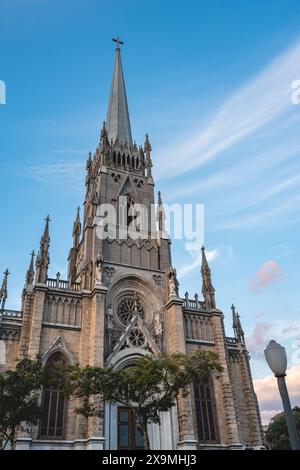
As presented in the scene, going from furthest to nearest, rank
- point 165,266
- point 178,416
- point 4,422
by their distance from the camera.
Answer: point 165,266 → point 178,416 → point 4,422

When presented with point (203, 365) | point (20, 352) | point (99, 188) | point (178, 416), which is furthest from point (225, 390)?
point (99, 188)

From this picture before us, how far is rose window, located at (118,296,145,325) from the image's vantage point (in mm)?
31594

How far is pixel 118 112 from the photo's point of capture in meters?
48.4

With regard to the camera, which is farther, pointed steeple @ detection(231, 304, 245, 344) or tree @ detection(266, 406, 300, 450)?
tree @ detection(266, 406, 300, 450)

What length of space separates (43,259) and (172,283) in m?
10.3

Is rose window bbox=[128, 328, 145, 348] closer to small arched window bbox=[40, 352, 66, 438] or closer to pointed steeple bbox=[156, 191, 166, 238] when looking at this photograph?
small arched window bbox=[40, 352, 66, 438]

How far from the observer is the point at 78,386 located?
800 inches

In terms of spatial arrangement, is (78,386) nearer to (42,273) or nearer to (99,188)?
(42,273)

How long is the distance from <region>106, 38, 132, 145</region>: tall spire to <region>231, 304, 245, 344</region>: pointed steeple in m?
21.3

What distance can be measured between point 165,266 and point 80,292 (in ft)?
26.8

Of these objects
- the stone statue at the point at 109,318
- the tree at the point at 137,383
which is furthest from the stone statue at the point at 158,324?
the tree at the point at 137,383

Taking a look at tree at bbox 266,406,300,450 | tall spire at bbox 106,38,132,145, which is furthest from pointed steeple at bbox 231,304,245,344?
tree at bbox 266,406,300,450

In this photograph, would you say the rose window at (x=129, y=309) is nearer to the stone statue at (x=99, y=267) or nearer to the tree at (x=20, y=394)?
the stone statue at (x=99, y=267)
